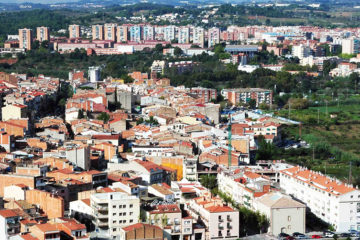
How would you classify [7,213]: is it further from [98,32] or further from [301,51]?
[98,32]

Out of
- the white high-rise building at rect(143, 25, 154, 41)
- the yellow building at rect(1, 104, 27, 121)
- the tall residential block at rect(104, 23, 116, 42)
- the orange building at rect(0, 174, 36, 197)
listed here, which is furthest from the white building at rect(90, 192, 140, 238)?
the white high-rise building at rect(143, 25, 154, 41)

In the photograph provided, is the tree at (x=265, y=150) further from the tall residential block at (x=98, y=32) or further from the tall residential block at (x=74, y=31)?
the tall residential block at (x=74, y=31)

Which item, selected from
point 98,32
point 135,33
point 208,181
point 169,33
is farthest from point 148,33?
point 208,181

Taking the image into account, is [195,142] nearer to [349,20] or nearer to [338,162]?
[338,162]

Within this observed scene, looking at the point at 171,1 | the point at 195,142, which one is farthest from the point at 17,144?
the point at 171,1

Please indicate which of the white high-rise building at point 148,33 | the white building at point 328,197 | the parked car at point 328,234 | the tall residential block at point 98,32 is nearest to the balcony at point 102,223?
the parked car at point 328,234

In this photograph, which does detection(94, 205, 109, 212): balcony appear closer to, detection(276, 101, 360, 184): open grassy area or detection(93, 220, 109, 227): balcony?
detection(93, 220, 109, 227): balcony
